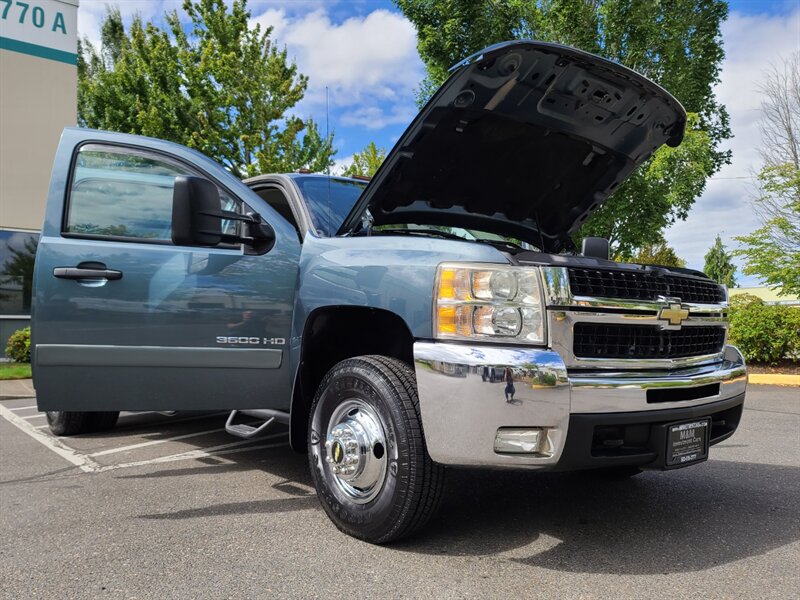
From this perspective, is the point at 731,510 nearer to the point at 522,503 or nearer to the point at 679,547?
the point at 679,547

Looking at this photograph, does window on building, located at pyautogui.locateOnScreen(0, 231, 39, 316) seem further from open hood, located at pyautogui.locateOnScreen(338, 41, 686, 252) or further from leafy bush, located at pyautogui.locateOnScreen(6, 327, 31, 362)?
open hood, located at pyautogui.locateOnScreen(338, 41, 686, 252)

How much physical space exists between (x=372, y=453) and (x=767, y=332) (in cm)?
1008

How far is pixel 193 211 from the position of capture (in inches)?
129

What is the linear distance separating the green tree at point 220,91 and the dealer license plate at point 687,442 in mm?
13382

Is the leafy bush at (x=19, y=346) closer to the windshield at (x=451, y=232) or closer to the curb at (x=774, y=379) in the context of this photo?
the windshield at (x=451, y=232)

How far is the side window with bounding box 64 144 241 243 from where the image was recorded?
381cm

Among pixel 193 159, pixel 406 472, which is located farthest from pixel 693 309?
pixel 193 159

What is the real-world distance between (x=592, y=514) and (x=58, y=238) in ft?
11.0

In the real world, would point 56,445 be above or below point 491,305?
below

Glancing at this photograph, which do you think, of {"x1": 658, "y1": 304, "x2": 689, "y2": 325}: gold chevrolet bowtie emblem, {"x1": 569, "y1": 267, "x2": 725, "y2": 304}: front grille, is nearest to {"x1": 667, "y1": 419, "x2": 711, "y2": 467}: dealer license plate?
{"x1": 658, "y1": 304, "x2": 689, "y2": 325}: gold chevrolet bowtie emblem

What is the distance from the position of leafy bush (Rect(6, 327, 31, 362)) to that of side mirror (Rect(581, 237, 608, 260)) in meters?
11.2

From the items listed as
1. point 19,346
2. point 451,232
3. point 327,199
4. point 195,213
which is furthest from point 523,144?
point 19,346

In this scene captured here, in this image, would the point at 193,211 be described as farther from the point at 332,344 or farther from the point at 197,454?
the point at 197,454

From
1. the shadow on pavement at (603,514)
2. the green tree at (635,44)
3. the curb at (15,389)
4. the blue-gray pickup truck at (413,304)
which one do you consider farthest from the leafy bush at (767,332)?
the curb at (15,389)
